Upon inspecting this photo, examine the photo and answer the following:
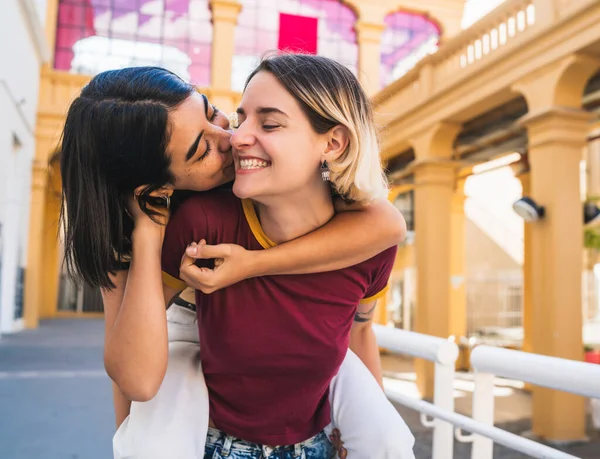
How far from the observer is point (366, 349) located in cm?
180

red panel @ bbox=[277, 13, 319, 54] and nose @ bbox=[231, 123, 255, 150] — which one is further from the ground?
red panel @ bbox=[277, 13, 319, 54]

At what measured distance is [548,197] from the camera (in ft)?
21.4

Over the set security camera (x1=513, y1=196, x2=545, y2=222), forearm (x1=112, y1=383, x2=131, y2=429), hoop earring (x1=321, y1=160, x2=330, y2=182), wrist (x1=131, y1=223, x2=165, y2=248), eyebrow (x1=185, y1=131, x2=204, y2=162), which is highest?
security camera (x1=513, y1=196, x2=545, y2=222)

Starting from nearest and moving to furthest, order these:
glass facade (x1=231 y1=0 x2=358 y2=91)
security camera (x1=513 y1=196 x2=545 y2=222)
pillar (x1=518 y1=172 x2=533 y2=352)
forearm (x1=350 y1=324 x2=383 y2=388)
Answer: forearm (x1=350 y1=324 x2=383 y2=388) < security camera (x1=513 y1=196 x2=545 y2=222) < pillar (x1=518 y1=172 x2=533 y2=352) < glass facade (x1=231 y1=0 x2=358 y2=91)

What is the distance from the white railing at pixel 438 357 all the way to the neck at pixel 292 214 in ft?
2.91

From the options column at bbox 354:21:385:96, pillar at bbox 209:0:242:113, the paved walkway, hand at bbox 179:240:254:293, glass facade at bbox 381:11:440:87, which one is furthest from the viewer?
glass facade at bbox 381:11:440:87

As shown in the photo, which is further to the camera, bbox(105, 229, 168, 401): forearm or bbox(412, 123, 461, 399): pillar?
bbox(412, 123, 461, 399): pillar

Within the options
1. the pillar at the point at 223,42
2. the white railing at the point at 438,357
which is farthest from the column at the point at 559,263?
the pillar at the point at 223,42

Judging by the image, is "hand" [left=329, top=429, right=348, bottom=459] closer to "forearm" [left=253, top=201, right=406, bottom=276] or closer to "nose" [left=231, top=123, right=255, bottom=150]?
"forearm" [left=253, top=201, right=406, bottom=276]

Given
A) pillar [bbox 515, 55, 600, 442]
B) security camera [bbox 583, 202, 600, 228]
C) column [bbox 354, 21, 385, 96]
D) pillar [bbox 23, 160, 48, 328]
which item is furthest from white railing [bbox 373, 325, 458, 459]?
column [bbox 354, 21, 385, 96]

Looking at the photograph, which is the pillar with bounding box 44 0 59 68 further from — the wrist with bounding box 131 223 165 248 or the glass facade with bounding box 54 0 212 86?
the wrist with bounding box 131 223 165 248

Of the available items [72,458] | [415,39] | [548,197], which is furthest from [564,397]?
[415,39]

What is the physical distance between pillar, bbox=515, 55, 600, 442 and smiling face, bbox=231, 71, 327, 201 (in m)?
5.76

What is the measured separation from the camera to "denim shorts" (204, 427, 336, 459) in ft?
4.74
